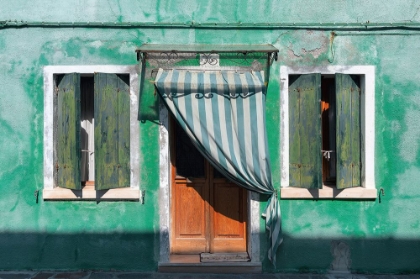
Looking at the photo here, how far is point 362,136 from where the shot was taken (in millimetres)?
5309

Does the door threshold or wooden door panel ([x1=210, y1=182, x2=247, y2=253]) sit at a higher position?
wooden door panel ([x1=210, y1=182, x2=247, y2=253])

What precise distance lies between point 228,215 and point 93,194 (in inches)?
67.1

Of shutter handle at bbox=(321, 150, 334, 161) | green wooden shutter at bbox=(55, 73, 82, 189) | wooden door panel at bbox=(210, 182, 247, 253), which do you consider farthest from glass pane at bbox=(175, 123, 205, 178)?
shutter handle at bbox=(321, 150, 334, 161)

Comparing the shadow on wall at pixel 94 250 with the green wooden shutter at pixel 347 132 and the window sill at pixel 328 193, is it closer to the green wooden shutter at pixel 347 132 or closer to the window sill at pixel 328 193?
the window sill at pixel 328 193

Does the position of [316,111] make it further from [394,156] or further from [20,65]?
[20,65]

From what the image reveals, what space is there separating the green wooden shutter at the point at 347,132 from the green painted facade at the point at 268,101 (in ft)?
0.81

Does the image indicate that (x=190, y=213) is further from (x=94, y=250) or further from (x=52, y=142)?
(x=52, y=142)

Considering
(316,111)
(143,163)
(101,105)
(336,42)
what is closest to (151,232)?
(143,163)

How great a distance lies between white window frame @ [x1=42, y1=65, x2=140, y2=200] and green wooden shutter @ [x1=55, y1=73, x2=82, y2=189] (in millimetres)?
99

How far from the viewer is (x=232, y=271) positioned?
526cm

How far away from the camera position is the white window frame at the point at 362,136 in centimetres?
523

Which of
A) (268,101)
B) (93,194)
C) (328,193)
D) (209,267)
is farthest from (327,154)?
(93,194)

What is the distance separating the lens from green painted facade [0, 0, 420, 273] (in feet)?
17.3

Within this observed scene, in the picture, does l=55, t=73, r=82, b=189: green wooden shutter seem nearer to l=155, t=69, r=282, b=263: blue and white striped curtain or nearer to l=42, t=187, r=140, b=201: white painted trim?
l=42, t=187, r=140, b=201: white painted trim
